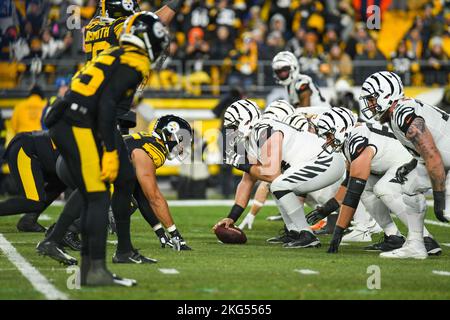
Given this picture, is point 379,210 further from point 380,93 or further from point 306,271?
point 306,271

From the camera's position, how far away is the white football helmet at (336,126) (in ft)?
36.3

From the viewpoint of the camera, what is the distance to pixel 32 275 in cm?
866

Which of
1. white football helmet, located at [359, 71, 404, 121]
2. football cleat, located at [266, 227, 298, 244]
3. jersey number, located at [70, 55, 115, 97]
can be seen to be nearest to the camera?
jersey number, located at [70, 55, 115, 97]

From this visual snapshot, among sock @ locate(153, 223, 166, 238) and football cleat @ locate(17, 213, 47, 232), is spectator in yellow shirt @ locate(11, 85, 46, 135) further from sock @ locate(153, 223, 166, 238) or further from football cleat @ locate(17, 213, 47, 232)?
sock @ locate(153, 223, 166, 238)

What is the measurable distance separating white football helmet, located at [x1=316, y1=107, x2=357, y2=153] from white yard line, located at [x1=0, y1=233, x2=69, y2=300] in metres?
3.21

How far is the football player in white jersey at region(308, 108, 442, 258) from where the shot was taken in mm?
10359

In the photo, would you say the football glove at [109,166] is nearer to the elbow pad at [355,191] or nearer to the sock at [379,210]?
the elbow pad at [355,191]

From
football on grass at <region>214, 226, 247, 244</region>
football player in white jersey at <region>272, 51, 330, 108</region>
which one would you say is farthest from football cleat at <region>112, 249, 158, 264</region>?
football player in white jersey at <region>272, 51, 330, 108</region>

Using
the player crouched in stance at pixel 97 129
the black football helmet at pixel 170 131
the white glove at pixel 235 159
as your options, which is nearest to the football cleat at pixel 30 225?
the white glove at pixel 235 159

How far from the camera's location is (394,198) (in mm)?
10531

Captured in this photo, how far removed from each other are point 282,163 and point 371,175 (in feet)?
3.69

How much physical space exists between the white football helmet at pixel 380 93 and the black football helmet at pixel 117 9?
2574 mm

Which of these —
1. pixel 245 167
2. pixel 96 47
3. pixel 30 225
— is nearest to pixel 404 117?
pixel 245 167

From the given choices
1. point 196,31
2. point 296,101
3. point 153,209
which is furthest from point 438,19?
point 153,209
